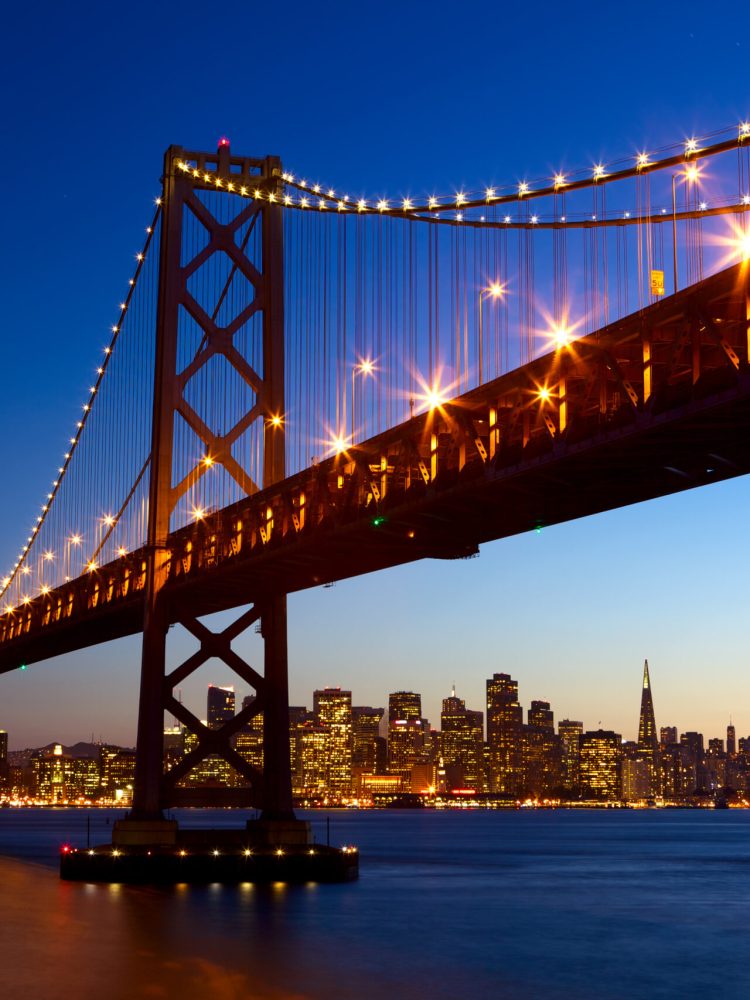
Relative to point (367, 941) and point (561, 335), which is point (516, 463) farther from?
point (367, 941)

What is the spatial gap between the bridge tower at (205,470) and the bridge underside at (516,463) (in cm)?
88

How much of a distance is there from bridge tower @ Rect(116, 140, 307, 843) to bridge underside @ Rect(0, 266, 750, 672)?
2.89 feet

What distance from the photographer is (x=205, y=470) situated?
132 feet

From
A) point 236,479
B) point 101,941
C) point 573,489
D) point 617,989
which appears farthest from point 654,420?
point 236,479

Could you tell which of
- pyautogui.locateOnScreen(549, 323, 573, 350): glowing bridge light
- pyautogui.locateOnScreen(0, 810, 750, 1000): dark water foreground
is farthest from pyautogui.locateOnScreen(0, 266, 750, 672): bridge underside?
pyautogui.locateOnScreen(0, 810, 750, 1000): dark water foreground

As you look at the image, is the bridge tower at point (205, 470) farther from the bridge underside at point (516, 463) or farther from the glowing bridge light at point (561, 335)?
the glowing bridge light at point (561, 335)

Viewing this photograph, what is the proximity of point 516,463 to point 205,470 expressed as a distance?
15951mm

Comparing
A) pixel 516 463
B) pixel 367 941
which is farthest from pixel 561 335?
pixel 367 941

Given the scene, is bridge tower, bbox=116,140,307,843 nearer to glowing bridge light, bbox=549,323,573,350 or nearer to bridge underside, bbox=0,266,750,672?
bridge underside, bbox=0,266,750,672

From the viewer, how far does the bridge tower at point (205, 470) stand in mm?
38438

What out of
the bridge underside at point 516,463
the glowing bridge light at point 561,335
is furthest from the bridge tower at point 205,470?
the glowing bridge light at point 561,335

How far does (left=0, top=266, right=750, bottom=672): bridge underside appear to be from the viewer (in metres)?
21.6

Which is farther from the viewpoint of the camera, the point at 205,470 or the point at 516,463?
the point at 205,470

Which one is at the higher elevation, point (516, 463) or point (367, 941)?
point (516, 463)
